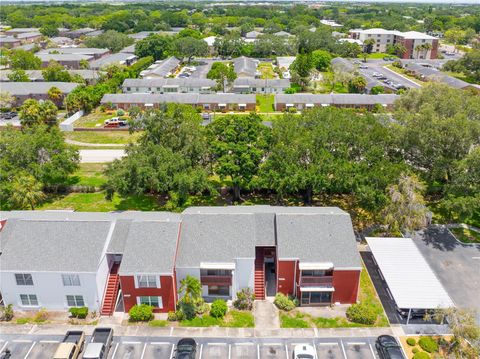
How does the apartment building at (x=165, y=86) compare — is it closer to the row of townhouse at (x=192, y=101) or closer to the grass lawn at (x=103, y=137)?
the row of townhouse at (x=192, y=101)

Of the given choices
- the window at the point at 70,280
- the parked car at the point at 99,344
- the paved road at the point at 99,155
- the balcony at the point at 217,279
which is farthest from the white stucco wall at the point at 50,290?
the paved road at the point at 99,155

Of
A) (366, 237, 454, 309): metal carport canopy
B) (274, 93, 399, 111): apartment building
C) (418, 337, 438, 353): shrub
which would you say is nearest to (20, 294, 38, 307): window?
(366, 237, 454, 309): metal carport canopy

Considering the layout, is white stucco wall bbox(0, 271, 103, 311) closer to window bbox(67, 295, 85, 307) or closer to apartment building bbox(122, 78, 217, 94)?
window bbox(67, 295, 85, 307)

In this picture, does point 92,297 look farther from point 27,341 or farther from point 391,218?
point 391,218

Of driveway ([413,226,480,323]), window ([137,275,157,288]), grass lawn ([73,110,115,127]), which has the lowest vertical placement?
grass lawn ([73,110,115,127])

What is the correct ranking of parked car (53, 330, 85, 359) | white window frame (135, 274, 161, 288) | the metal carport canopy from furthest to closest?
white window frame (135, 274, 161, 288)
the metal carport canopy
parked car (53, 330, 85, 359)

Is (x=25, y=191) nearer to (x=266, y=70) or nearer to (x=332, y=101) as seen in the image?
(x=332, y=101)
